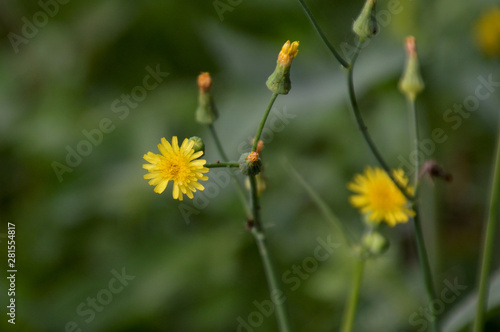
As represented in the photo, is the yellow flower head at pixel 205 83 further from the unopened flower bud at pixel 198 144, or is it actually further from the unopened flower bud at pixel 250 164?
the unopened flower bud at pixel 250 164

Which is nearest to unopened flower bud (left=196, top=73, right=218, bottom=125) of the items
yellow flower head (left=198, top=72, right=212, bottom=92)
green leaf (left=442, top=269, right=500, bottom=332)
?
yellow flower head (left=198, top=72, right=212, bottom=92)

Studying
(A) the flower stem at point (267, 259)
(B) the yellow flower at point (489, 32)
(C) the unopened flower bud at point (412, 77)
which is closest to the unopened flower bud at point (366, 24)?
(C) the unopened flower bud at point (412, 77)

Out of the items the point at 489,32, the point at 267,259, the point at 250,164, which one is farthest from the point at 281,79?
the point at 489,32

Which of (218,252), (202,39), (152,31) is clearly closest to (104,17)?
(152,31)

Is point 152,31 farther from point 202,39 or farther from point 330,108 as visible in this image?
point 330,108

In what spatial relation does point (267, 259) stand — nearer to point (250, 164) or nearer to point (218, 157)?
point (250, 164)

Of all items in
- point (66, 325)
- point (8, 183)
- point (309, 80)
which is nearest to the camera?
point (66, 325)
